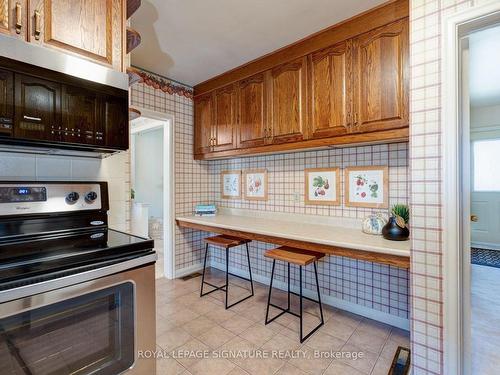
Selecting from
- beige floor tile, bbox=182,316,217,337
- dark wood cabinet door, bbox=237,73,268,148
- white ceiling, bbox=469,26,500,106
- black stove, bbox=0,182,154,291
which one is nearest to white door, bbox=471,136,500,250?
white ceiling, bbox=469,26,500,106

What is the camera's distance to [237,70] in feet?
9.04

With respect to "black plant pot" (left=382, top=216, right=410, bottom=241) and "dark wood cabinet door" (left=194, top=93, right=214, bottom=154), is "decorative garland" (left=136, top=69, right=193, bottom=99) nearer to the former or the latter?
"dark wood cabinet door" (left=194, top=93, right=214, bottom=154)

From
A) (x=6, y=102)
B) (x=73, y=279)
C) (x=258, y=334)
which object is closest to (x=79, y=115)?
(x=6, y=102)

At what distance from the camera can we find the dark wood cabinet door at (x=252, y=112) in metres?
2.53

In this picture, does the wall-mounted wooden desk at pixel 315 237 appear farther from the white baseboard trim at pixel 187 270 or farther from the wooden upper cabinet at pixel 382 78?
the wooden upper cabinet at pixel 382 78

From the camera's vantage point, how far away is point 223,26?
6.73 feet

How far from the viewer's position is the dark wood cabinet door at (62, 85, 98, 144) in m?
1.22

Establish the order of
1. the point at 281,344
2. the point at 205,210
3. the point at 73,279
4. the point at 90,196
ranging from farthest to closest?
the point at 205,210, the point at 281,344, the point at 90,196, the point at 73,279

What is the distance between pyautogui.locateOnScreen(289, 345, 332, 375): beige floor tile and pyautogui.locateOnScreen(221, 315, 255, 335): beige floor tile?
1.67ft

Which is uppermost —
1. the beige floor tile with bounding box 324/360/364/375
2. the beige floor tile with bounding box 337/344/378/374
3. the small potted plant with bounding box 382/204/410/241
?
the small potted plant with bounding box 382/204/410/241

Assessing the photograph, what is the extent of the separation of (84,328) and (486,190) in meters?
6.06

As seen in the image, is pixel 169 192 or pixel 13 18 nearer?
pixel 13 18

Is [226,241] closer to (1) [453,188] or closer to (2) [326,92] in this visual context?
(2) [326,92]

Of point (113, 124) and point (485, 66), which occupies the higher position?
point (485, 66)
